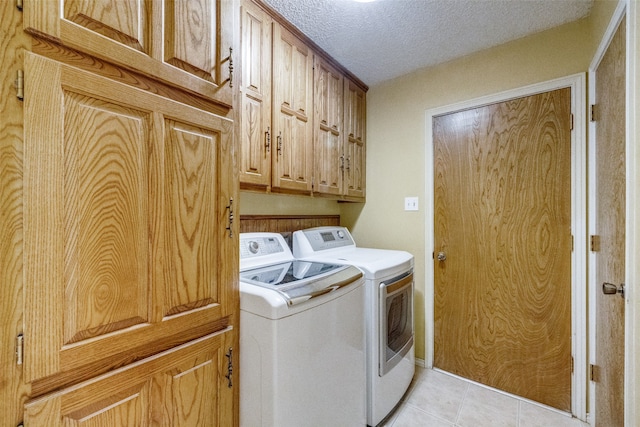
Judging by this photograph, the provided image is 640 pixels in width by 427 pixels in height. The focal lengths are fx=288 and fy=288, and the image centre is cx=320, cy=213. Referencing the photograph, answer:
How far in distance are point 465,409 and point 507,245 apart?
109 centimetres

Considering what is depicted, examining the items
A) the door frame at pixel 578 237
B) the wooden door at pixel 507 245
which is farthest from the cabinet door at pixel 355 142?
the door frame at pixel 578 237

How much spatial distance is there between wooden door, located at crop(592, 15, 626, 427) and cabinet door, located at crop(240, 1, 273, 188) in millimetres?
1605

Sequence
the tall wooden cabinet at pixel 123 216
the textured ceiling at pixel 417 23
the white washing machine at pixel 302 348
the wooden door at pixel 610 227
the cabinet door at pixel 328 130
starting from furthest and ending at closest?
the cabinet door at pixel 328 130
the textured ceiling at pixel 417 23
the wooden door at pixel 610 227
the white washing machine at pixel 302 348
the tall wooden cabinet at pixel 123 216

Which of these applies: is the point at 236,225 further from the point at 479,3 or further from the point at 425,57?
the point at 425,57

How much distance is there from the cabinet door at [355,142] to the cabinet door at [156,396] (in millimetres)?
1595

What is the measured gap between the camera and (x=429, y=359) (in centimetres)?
227

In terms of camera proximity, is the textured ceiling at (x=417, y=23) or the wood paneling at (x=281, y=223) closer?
the textured ceiling at (x=417, y=23)

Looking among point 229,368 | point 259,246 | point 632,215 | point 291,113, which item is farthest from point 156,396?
point 632,215

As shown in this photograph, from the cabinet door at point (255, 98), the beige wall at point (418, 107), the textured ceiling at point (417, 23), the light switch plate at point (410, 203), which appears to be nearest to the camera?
the cabinet door at point (255, 98)

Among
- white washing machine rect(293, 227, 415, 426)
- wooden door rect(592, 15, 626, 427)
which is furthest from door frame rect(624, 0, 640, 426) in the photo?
white washing machine rect(293, 227, 415, 426)

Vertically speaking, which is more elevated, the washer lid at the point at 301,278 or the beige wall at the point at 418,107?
the beige wall at the point at 418,107

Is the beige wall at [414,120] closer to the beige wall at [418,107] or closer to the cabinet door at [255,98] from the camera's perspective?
the beige wall at [418,107]

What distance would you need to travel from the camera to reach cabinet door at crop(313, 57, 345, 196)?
1.99 m

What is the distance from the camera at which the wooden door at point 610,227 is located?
1202 millimetres
